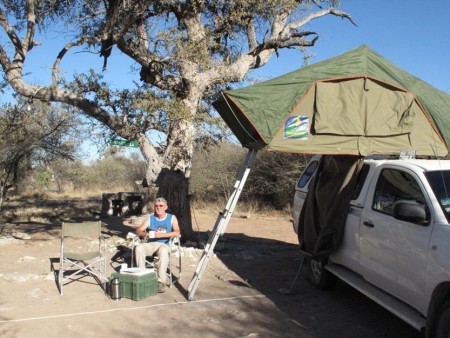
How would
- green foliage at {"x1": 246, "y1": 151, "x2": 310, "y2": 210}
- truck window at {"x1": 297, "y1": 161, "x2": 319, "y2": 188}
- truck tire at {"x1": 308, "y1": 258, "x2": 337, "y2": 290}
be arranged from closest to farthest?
truck tire at {"x1": 308, "y1": 258, "x2": 337, "y2": 290} → truck window at {"x1": 297, "y1": 161, "x2": 319, "y2": 188} → green foliage at {"x1": 246, "y1": 151, "x2": 310, "y2": 210}

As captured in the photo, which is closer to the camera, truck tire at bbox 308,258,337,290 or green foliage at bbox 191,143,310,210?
truck tire at bbox 308,258,337,290

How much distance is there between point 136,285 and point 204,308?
0.93 m

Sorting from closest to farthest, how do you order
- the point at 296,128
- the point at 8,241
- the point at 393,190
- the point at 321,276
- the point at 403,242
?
the point at 403,242 → the point at 393,190 → the point at 296,128 → the point at 321,276 → the point at 8,241

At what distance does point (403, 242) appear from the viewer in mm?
4941

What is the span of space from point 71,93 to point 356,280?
22.0 ft

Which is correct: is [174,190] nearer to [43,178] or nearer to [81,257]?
[81,257]

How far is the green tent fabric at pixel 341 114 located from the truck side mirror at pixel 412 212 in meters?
1.41

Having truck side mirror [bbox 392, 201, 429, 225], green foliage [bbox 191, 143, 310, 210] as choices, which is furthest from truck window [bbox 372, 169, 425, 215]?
green foliage [bbox 191, 143, 310, 210]

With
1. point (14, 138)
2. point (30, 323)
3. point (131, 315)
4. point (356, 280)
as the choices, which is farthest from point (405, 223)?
point (14, 138)

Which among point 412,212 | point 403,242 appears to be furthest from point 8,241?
point 412,212

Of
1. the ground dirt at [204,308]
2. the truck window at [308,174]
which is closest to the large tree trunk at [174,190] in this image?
the ground dirt at [204,308]

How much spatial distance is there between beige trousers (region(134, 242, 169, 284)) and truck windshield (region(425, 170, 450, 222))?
3.72 metres

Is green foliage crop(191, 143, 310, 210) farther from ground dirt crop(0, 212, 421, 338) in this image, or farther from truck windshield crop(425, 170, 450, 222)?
truck windshield crop(425, 170, 450, 222)

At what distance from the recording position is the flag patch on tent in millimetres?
6000
